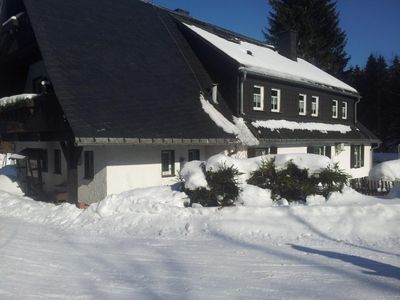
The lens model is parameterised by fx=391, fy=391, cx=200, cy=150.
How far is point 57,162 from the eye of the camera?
16469 millimetres

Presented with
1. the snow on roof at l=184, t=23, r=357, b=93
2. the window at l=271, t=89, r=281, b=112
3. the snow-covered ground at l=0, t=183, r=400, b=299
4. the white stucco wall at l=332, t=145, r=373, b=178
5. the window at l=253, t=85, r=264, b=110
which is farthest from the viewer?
the white stucco wall at l=332, t=145, r=373, b=178

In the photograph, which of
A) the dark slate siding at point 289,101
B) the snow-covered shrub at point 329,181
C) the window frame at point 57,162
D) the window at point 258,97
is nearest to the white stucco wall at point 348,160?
the dark slate siding at point 289,101

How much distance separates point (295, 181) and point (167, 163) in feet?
17.9

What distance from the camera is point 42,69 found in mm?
16219

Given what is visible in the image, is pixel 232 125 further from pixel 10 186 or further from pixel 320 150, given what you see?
pixel 10 186

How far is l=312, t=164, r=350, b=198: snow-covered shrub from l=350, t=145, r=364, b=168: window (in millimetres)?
13960

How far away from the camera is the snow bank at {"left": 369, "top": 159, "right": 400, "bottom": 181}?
1628cm

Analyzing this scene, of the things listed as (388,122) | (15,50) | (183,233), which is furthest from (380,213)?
(388,122)

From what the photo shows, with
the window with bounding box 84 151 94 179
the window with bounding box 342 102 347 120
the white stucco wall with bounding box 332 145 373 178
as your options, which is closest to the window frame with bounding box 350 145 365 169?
the white stucco wall with bounding box 332 145 373 178

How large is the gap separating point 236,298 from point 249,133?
11.5m

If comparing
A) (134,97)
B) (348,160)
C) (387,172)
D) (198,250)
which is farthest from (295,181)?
(348,160)

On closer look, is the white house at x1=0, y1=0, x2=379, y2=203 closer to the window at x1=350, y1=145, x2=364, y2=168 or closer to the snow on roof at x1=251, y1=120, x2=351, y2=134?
the snow on roof at x1=251, y1=120, x2=351, y2=134

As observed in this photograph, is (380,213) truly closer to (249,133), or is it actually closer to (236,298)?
(236,298)

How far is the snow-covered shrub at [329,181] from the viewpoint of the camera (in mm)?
11039
